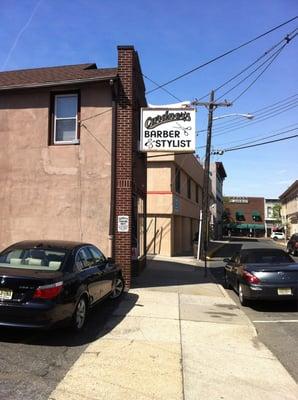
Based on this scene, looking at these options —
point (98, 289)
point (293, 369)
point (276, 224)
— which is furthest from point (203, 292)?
point (276, 224)

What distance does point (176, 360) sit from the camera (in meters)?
6.98

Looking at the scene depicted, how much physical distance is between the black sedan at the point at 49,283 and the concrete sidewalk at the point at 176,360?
0.65 meters

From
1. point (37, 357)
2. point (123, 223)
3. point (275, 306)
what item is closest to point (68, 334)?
point (37, 357)

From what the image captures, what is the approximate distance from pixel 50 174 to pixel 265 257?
6.22m

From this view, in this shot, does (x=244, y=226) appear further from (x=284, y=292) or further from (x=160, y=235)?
(x=284, y=292)

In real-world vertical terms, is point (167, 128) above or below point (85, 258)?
above

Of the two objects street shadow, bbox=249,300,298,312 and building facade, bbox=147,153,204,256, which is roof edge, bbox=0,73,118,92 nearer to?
street shadow, bbox=249,300,298,312

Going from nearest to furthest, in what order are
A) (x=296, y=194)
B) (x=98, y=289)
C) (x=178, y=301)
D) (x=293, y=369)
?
1. (x=293, y=369)
2. (x=98, y=289)
3. (x=178, y=301)
4. (x=296, y=194)

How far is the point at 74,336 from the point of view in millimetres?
8016

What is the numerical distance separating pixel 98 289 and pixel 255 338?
303 centimetres

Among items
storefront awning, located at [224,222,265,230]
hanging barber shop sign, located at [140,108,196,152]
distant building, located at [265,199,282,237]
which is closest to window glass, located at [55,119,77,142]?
hanging barber shop sign, located at [140,108,196,152]

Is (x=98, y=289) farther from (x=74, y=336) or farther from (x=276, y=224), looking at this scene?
(x=276, y=224)

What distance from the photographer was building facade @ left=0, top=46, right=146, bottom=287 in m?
13.6

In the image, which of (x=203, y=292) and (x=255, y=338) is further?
(x=203, y=292)
